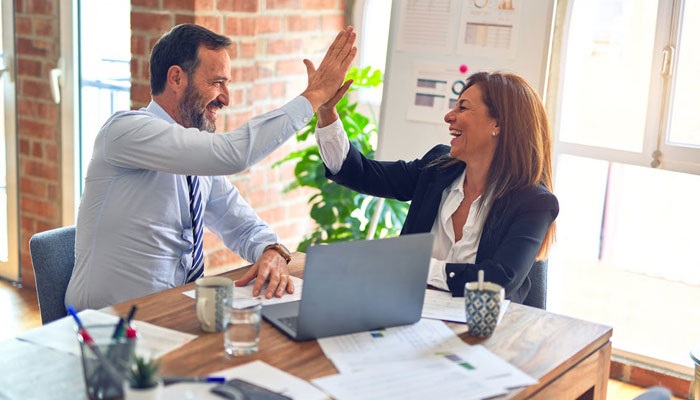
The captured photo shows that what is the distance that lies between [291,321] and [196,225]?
24.7 inches

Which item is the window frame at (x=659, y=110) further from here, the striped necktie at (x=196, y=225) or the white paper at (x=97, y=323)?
the white paper at (x=97, y=323)

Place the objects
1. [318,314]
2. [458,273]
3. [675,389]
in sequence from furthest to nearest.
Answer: [675,389]
[458,273]
[318,314]

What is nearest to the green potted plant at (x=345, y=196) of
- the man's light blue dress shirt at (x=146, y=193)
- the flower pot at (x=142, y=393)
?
the man's light blue dress shirt at (x=146, y=193)

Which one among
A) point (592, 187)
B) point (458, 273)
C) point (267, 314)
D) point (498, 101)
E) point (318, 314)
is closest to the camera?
point (318, 314)

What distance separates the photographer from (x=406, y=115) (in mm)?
3320

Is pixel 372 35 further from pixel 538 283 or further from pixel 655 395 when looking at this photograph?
pixel 655 395

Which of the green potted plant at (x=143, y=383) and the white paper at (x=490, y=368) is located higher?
the green potted plant at (x=143, y=383)

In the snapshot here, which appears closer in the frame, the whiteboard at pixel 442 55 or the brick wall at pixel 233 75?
the whiteboard at pixel 442 55

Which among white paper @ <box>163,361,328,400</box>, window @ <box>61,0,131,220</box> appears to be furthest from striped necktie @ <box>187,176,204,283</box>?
window @ <box>61,0,131,220</box>

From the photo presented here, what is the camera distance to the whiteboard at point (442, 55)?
305 centimetres

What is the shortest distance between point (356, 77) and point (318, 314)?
6.37 feet

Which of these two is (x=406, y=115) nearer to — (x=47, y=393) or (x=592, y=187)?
(x=592, y=187)

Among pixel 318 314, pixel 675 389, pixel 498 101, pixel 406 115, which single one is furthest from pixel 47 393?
pixel 675 389

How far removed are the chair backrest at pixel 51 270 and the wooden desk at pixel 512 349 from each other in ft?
1.25
